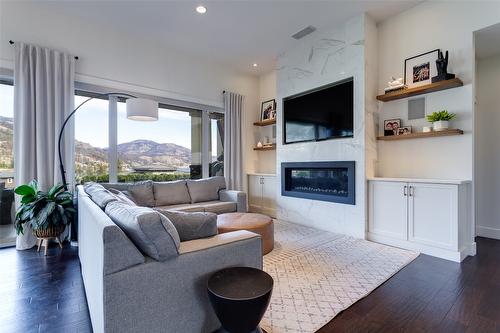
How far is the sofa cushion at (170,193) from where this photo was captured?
4.14 m

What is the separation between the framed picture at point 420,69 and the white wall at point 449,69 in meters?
0.09

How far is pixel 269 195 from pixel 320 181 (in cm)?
132

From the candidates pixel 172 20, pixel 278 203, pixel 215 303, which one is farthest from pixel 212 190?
pixel 215 303

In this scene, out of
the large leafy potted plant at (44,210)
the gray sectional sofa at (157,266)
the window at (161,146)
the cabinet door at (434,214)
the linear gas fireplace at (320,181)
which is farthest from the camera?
the window at (161,146)

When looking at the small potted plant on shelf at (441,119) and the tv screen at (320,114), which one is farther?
the tv screen at (320,114)

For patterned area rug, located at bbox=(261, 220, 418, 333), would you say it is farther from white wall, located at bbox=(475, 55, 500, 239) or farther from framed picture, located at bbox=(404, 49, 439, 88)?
framed picture, located at bbox=(404, 49, 439, 88)

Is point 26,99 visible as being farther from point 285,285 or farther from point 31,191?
point 285,285

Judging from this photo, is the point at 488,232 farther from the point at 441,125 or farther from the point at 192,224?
the point at 192,224

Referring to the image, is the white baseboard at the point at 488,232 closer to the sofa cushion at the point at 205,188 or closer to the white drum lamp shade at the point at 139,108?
the sofa cushion at the point at 205,188

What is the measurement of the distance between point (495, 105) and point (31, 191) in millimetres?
6394

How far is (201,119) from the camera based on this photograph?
5.34 meters

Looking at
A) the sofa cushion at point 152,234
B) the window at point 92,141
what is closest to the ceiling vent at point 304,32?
the window at point 92,141

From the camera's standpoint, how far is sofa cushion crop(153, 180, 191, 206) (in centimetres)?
414

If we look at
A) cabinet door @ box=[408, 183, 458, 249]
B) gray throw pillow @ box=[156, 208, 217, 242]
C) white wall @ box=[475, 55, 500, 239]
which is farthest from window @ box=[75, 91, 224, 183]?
white wall @ box=[475, 55, 500, 239]
